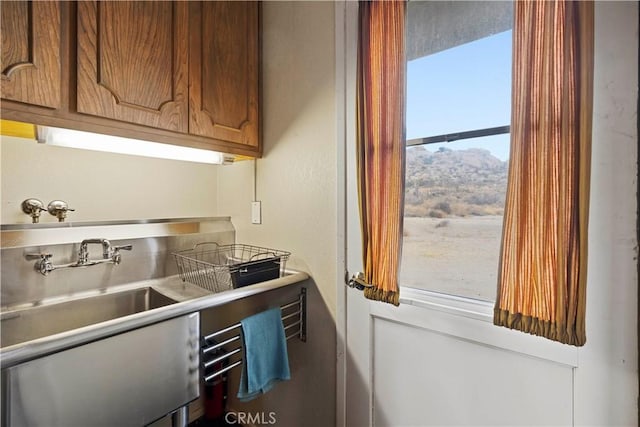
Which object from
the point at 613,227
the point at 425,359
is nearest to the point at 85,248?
the point at 425,359

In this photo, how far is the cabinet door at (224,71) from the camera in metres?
1.20

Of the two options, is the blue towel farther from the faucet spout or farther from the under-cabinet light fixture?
the under-cabinet light fixture

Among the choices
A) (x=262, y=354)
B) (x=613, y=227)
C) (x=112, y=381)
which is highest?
(x=613, y=227)

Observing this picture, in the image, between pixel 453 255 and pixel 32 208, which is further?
pixel 32 208

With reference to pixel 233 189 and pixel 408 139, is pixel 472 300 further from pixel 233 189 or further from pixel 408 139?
pixel 233 189

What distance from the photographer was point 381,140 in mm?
1019

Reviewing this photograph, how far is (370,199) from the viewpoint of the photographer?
3.46 ft

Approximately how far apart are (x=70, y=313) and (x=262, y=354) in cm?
75

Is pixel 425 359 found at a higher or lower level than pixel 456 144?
lower

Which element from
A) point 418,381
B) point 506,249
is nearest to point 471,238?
point 506,249

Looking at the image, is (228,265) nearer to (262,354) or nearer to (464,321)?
(262,354)

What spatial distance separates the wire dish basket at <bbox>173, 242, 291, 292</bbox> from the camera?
114 cm

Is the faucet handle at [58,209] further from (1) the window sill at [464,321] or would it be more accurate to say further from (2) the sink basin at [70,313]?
(1) the window sill at [464,321]

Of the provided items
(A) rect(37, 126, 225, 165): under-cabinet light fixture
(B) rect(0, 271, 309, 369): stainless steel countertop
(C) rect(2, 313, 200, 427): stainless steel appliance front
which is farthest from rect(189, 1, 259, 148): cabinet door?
(C) rect(2, 313, 200, 427): stainless steel appliance front
